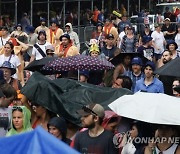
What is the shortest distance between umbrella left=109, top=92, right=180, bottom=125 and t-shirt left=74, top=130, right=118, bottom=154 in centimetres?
54

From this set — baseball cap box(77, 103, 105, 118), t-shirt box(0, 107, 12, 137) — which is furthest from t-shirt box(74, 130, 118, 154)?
t-shirt box(0, 107, 12, 137)

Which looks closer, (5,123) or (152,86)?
(5,123)

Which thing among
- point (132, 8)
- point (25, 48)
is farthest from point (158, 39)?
point (132, 8)

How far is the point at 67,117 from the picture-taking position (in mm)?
10672

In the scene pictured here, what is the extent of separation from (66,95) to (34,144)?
509 cm

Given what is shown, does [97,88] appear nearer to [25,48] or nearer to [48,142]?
[48,142]

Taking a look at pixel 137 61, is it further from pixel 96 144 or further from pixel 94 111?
pixel 96 144

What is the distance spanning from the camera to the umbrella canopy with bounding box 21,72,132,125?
10.8 metres

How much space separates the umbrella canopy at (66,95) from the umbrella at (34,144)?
404cm

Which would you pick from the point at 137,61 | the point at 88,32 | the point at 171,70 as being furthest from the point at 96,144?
the point at 88,32

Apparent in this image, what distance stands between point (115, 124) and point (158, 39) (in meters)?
13.7

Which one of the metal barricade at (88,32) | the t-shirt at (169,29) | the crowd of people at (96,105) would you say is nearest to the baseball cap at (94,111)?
the crowd of people at (96,105)

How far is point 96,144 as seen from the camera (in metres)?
8.83

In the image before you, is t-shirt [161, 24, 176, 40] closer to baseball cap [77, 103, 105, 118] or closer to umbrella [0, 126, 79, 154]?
baseball cap [77, 103, 105, 118]
